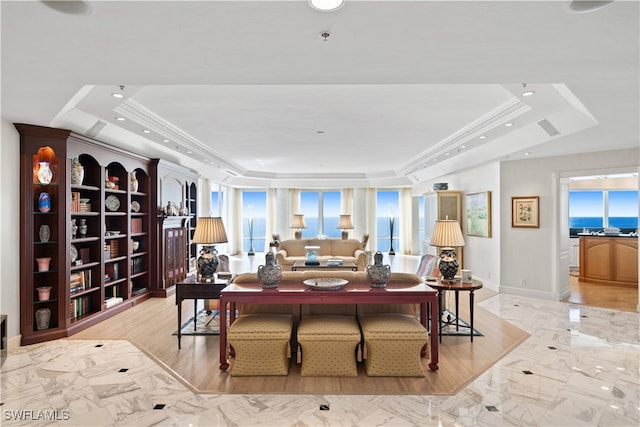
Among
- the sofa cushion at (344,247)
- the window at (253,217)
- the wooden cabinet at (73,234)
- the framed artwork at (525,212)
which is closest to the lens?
the wooden cabinet at (73,234)

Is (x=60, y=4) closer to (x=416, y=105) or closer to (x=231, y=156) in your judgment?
(x=416, y=105)

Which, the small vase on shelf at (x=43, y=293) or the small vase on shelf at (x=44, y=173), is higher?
the small vase on shelf at (x=44, y=173)

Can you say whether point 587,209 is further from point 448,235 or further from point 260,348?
point 260,348

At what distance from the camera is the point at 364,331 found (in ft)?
11.1

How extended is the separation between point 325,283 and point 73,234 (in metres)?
3.57

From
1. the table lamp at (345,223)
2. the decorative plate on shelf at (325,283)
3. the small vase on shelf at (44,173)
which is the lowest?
the decorative plate on shelf at (325,283)

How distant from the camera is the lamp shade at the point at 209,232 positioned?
4.48 metres

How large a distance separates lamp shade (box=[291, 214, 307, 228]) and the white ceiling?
6.76 meters

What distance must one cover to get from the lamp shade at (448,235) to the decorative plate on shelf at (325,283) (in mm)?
1380

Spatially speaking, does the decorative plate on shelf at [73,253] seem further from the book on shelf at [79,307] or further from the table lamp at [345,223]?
the table lamp at [345,223]

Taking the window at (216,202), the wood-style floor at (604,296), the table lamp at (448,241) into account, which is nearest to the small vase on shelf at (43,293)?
the table lamp at (448,241)

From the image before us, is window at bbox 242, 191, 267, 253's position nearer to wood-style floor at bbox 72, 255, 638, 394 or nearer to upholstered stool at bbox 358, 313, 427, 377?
wood-style floor at bbox 72, 255, 638, 394

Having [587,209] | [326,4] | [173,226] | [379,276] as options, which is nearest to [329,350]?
[379,276]

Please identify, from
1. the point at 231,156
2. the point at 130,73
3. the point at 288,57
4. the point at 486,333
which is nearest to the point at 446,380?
the point at 486,333
